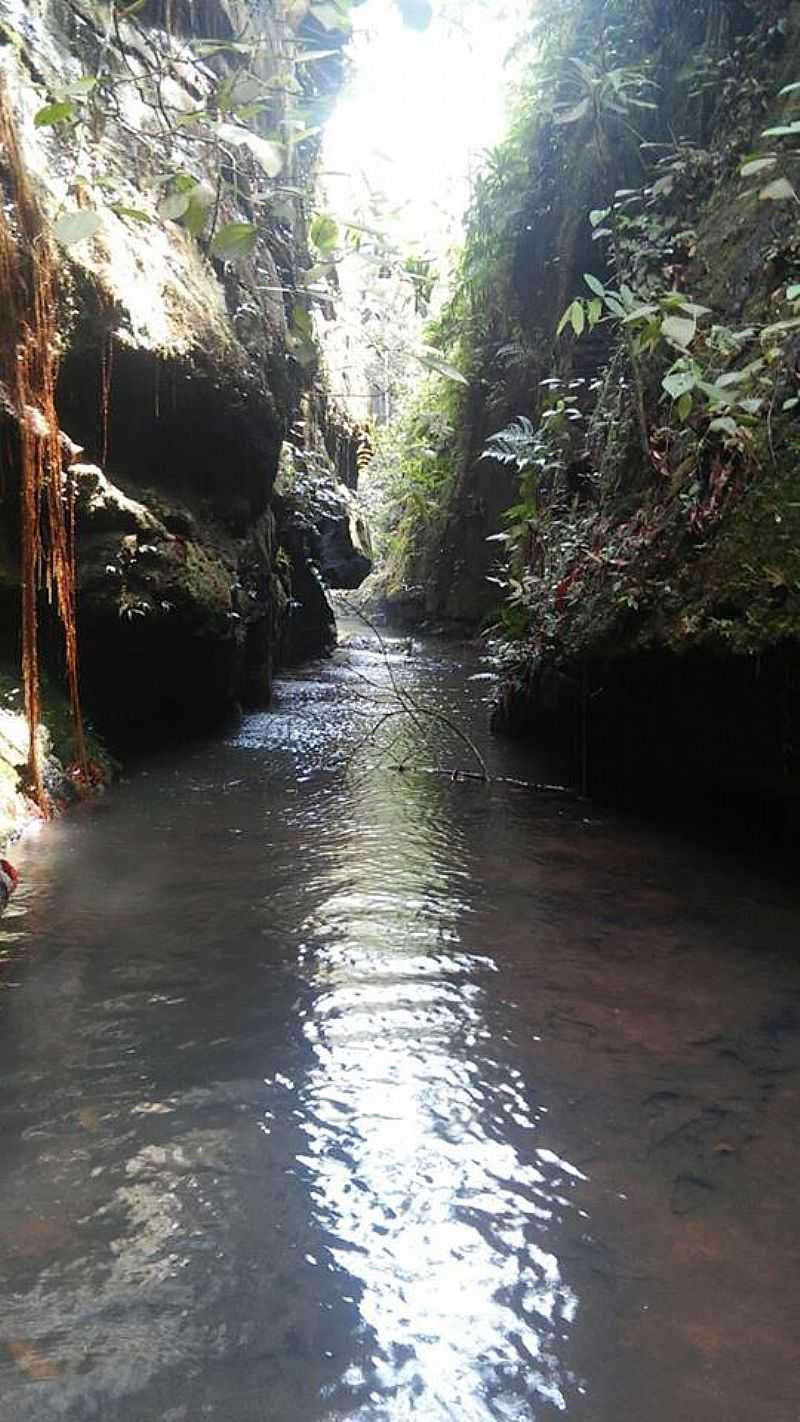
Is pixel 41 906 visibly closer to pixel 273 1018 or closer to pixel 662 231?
pixel 273 1018

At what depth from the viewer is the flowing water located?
1.72m

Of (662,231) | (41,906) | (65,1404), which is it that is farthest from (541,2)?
(65,1404)

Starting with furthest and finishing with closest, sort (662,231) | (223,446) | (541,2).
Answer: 1. (541,2)
2. (223,446)
3. (662,231)

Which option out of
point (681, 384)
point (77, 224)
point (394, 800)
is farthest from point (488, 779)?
point (77, 224)

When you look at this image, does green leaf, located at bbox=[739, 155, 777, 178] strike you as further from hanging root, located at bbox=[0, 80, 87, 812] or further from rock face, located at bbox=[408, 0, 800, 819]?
hanging root, located at bbox=[0, 80, 87, 812]

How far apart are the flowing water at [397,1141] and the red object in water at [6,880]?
73mm

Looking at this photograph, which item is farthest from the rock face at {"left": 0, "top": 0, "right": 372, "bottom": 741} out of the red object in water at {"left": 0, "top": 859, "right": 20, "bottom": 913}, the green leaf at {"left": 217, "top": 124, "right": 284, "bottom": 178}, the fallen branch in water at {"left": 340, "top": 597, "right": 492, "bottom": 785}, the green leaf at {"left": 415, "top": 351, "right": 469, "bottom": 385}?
the green leaf at {"left": 415, "top": 351, "right": 469, "bottom": 385}

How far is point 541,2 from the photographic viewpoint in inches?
414

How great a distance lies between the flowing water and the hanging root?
171 centimetres

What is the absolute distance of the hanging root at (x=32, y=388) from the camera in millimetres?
5191

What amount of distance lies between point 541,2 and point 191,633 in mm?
9241

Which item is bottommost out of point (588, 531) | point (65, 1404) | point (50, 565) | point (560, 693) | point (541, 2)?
point (65, 1404)

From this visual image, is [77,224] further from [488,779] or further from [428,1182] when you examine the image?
[488,779]

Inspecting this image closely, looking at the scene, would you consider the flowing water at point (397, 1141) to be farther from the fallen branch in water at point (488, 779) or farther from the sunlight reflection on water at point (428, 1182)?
the fallen branch in water at point (488, 779)
